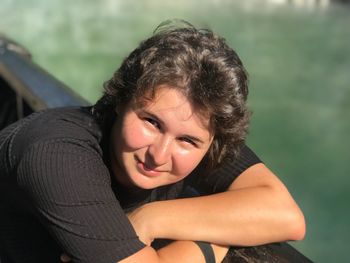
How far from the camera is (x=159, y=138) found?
111 cm

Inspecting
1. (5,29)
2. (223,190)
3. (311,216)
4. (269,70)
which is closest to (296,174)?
(311,216)

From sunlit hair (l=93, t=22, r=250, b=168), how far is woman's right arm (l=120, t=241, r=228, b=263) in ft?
0.75

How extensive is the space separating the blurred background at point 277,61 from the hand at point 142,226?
0.51m

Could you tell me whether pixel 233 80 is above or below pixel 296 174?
above

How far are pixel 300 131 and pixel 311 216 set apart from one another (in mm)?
2233

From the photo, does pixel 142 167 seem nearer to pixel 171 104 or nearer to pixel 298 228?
pixel 171 104

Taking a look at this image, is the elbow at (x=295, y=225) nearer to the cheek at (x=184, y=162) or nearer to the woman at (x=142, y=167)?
the woman at (x=142, y=167)

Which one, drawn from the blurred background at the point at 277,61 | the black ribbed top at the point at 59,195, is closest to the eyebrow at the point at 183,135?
the black ribbed top at the point at 59,195

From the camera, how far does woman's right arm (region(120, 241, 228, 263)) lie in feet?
3.42

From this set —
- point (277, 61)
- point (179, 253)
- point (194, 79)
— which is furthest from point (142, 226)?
point (277, 61)

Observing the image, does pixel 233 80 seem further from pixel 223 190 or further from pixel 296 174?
pixel 296 174

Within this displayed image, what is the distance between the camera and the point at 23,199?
1.11 meters

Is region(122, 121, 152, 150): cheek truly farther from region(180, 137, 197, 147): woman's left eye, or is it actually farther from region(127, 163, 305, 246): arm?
region(127, 163, 305, 246): arm

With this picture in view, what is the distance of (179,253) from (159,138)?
0.24 m
